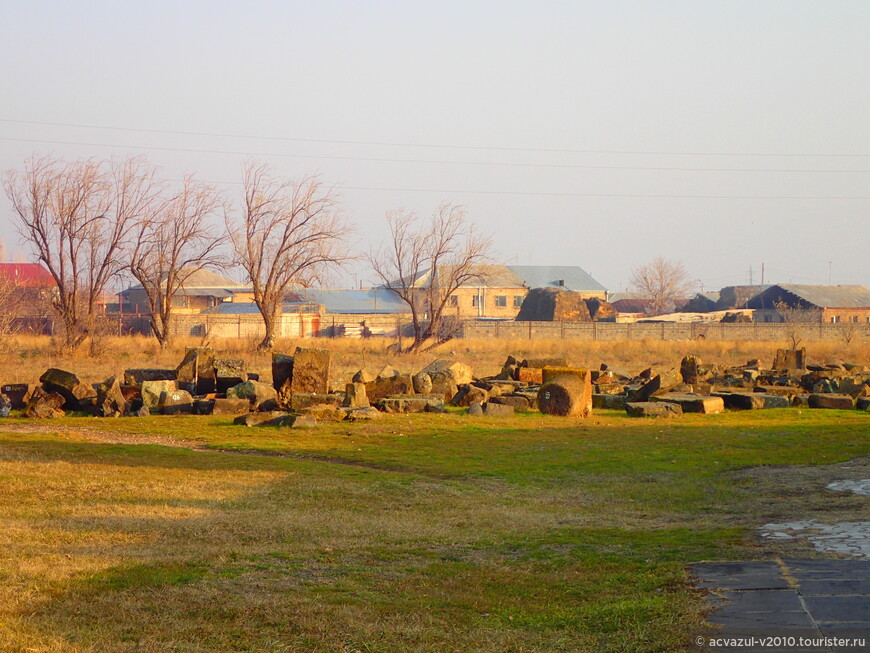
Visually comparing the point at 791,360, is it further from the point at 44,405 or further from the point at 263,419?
the point at 44,405

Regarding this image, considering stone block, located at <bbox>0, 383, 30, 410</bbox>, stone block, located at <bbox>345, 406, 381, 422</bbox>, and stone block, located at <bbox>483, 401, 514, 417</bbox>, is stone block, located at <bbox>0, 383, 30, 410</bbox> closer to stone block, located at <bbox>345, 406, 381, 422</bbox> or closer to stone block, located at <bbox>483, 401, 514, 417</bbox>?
stone block, located at <bbox>345, 406, 381, 422</bbox>

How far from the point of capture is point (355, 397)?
2211 cm

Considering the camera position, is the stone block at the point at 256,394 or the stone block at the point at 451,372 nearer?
the stone block at the point at 256,394

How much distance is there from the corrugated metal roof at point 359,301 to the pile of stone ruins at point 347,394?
54.7m

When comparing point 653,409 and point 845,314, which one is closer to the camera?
point 653,409

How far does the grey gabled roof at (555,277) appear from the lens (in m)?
90.2

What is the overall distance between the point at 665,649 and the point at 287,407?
56.6 feet

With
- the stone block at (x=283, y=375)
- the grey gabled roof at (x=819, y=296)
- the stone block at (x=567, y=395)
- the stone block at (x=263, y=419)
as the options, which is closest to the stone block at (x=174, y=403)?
the stone block at (x=283, y=375)

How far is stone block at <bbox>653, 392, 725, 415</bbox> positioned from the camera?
73.6 feet

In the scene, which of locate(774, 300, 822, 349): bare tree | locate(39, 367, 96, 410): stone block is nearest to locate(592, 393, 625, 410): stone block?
locate(39, 367, 96, 410): stone block

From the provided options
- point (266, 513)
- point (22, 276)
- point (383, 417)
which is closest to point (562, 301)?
point (22, 276)

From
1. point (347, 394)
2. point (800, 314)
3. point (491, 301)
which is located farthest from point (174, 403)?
point (491, 301)

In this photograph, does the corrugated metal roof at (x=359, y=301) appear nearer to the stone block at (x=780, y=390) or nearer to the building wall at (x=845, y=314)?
the building wall at (x=845, y=314)

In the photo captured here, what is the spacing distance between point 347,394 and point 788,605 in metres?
17.4
